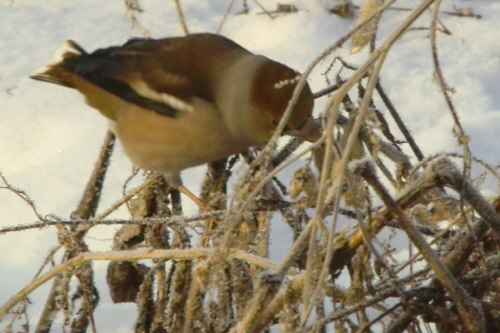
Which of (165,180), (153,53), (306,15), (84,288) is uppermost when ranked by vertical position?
(306,15)

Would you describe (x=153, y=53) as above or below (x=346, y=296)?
above

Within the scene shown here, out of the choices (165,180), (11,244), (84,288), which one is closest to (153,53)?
(165,180)

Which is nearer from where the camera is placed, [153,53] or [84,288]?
[84,288]

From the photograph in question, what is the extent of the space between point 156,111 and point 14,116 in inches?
65.2

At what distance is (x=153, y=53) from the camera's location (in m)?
2.71

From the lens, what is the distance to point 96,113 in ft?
13.4

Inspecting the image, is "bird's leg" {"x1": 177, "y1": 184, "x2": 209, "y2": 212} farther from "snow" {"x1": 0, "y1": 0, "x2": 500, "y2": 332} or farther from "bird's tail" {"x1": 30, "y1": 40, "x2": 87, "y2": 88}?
"bird's tail" {"x1": 30, "y1": 40, "x2": 87, "y2": 88}

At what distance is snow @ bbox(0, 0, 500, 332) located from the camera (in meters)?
3.36

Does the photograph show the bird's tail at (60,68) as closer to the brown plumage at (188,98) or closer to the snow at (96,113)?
the brown plumage at (188,98)

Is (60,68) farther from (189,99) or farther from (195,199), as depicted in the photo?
(195,199)

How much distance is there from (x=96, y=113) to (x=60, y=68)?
119 centimetres

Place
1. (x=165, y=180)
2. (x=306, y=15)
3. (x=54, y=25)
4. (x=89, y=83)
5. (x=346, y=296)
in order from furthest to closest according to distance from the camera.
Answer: (x=306, y=15) → (x=54, y=25) → (x=89, y=83) → (x=165, y=180) → (x=346, y=296)

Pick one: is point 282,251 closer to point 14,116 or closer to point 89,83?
point 89,83

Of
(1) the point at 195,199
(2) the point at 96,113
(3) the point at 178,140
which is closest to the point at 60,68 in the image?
(3) the point at 178,140
